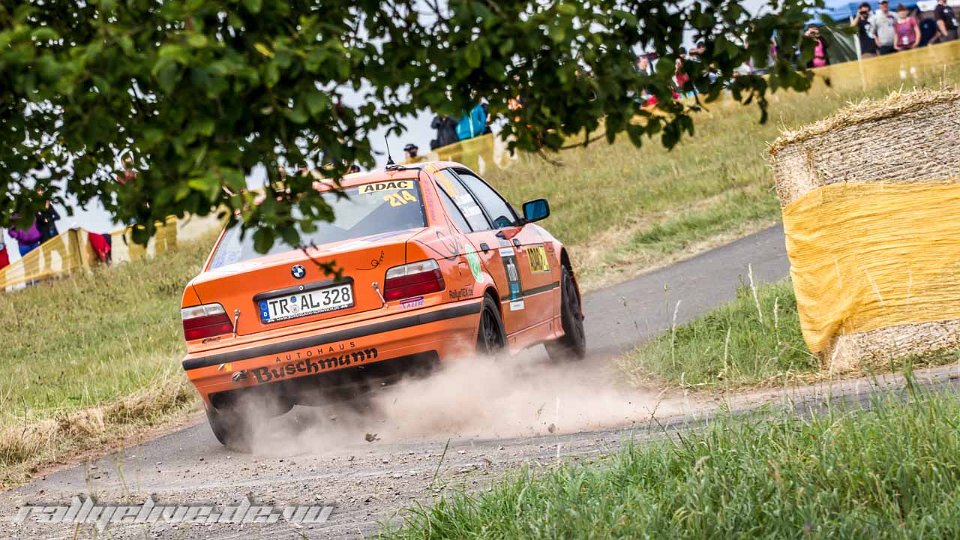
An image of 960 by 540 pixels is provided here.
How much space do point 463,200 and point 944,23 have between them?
20366 millimetres

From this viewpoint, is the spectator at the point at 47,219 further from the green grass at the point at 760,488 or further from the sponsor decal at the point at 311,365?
the sponsor decal at the point at 311,365

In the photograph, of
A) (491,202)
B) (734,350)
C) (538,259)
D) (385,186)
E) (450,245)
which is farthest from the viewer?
(538,259)

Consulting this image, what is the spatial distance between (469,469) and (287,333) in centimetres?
177

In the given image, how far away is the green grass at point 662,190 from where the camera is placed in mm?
16578

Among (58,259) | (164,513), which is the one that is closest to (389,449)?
(164,513)

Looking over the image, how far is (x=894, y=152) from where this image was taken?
725 cm

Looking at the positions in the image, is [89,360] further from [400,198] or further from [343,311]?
[343,311]

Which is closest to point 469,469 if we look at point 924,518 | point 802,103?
point 924,518

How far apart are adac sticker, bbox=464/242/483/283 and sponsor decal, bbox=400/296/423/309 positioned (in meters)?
0.48

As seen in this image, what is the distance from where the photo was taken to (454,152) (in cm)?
2681

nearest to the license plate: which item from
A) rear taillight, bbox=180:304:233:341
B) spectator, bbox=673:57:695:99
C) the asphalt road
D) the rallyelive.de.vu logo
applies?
rear taillight, bbox=180:304:233:341

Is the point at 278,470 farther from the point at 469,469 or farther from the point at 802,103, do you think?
the point at 802,103

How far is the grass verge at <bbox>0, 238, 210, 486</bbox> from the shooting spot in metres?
8.72

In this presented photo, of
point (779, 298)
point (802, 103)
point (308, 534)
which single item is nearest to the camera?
point (308, 534)
